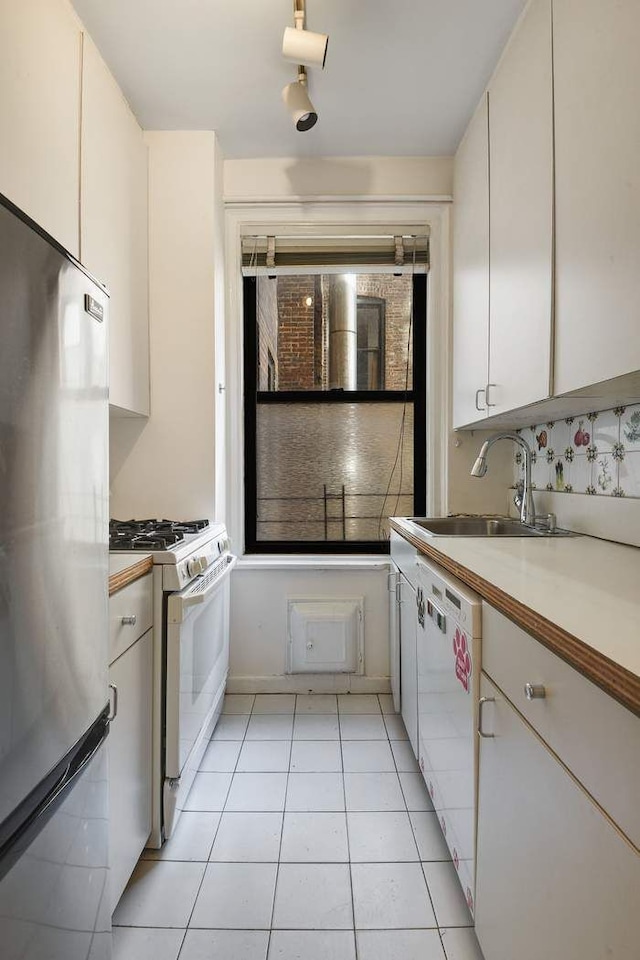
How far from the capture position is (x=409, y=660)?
6.45ft

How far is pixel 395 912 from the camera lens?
1315 millimetres

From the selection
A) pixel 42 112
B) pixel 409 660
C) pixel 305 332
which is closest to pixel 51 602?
pixel 42 112

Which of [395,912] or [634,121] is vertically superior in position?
[634,121]

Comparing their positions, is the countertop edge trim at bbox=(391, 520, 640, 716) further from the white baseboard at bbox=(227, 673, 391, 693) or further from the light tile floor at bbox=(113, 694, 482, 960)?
the white baseboard at bbox=(227, 673, 391, 693)

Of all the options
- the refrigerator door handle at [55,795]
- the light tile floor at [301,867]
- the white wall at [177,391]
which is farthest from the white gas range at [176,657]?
the refrigerator door handle at [55,795]

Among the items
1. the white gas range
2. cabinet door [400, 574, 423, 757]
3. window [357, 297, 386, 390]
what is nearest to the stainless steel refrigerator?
the white gas range

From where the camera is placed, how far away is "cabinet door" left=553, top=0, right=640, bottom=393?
1.04 meters

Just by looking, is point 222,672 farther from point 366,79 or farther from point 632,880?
point 366,79

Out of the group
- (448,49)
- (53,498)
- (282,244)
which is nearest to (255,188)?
(282,244)

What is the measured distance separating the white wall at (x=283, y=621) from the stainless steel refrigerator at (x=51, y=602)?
1.58 meters

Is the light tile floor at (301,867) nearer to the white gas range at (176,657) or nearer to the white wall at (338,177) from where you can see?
the white gas range at (176,657)

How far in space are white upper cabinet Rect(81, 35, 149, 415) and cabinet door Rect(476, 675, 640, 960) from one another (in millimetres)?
1665

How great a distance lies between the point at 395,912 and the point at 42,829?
39.8 inches

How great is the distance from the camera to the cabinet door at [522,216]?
1422 mm
